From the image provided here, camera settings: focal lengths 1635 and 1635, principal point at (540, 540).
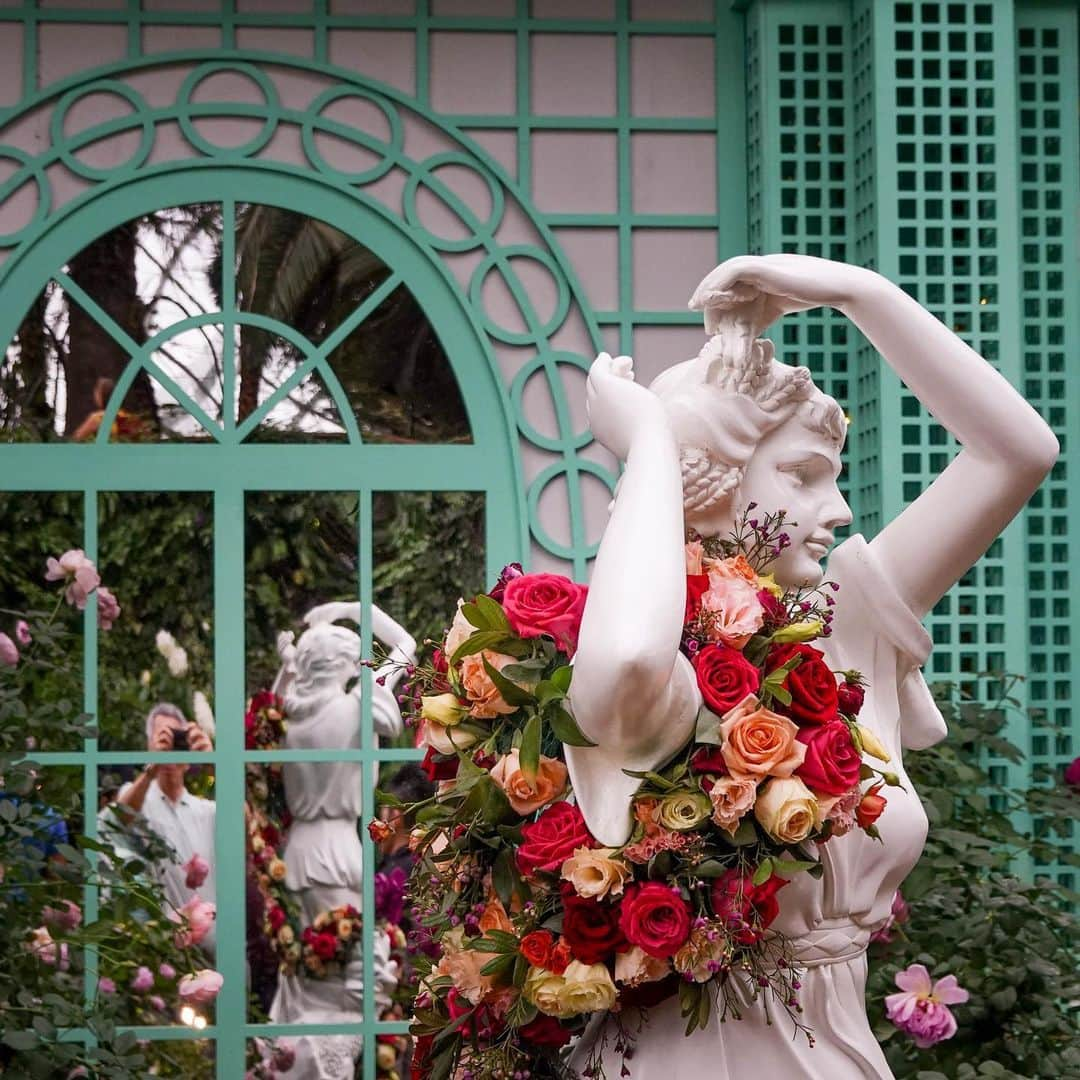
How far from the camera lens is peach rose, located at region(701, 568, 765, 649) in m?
1.82

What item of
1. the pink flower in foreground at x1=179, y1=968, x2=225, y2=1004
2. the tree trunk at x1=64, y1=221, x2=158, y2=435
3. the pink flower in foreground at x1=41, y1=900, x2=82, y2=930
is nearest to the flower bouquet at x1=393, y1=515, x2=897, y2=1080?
the pink flower in foreground at x1=179, y1=968, x2=225, y2=1004

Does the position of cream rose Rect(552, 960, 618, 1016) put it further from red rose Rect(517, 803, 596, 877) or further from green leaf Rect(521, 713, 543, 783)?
green leaf Rect(521, 713, 543, 783)

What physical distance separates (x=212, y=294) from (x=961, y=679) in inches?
83.4

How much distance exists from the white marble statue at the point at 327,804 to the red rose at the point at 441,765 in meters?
2.15

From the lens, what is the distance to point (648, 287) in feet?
14.0

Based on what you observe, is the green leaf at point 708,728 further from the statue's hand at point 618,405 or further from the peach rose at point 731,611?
the statue's hand at point 618,405

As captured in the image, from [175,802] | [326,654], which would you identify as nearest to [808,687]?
[326,654]

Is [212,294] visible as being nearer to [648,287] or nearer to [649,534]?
[648,287]

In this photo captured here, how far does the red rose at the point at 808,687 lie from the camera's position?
5.91 feet

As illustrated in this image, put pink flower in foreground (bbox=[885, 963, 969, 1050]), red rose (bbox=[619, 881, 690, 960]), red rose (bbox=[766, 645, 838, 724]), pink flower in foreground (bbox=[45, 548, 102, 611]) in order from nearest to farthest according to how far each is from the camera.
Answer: red rose (bbox=[619, 881, 690, 960])
red rose (bbox=[766, 645, 838, 724])
pink flower in foreground (bbox=[885, 963, 969, 1050])
pink flower in foreground (bbox=[45, 548, 102, 611])

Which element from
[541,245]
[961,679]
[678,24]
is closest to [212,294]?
[541,245]

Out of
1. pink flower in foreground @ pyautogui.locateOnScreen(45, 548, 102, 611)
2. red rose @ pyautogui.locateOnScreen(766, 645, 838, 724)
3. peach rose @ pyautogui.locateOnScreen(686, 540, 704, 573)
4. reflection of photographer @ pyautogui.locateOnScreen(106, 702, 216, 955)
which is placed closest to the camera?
red rose @ pyautogui.locateOnScreen(766, 645, 838, 724)

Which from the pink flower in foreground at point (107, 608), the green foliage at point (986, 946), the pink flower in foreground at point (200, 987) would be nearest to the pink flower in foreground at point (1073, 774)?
the green foliage at point (986, 946)

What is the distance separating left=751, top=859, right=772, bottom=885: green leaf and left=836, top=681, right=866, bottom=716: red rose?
0.25 m
